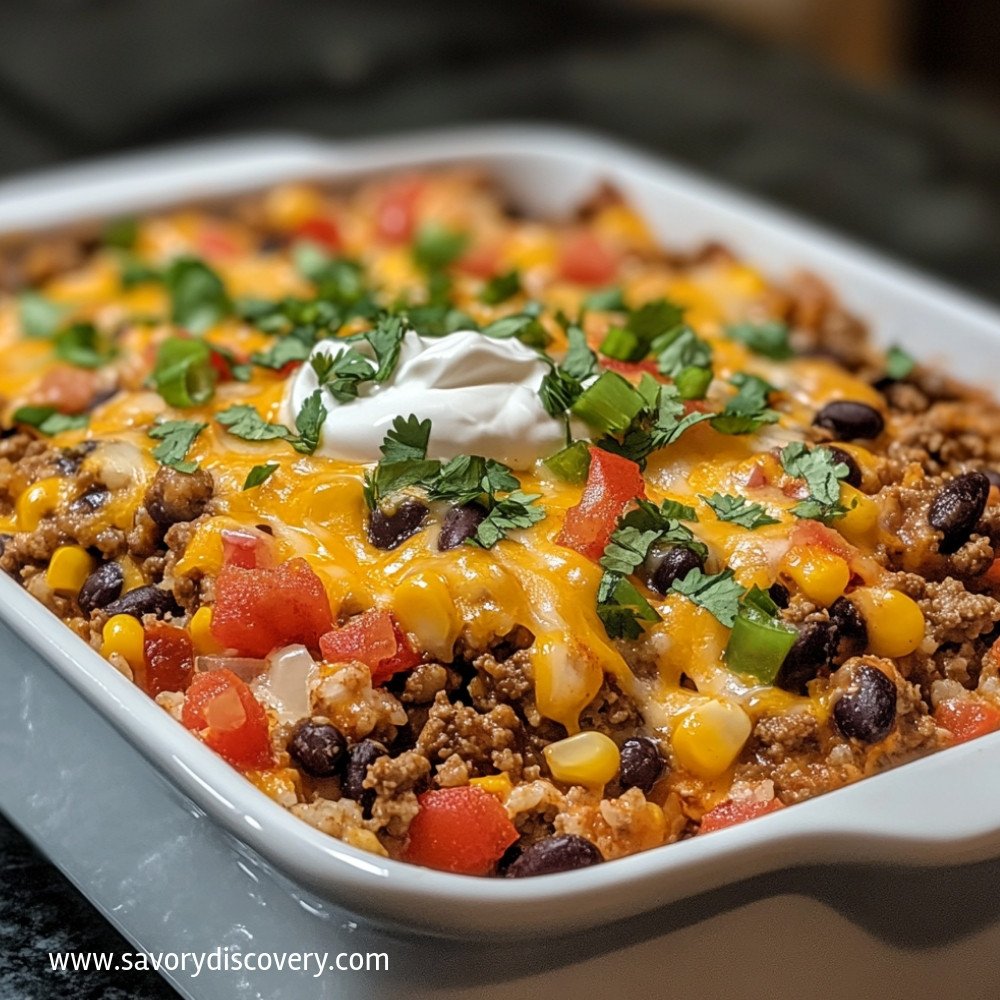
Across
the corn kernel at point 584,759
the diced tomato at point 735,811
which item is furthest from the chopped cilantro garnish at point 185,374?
the diced tomato at point 735,811

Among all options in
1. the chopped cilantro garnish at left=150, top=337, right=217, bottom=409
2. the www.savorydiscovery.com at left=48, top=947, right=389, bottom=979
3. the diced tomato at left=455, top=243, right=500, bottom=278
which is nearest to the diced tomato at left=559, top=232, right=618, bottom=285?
the diced tomato at left=455, top=243, right=500, bottom=278

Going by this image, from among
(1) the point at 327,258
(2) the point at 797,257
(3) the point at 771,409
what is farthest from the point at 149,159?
(3) the point at 771,409

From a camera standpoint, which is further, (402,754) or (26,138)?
(26,138)

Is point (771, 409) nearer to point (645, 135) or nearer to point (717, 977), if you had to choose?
point (717, 977)

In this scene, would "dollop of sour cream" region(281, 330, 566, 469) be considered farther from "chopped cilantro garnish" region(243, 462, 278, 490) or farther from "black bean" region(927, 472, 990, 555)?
"black bean" region(927, 472, 990, 555)

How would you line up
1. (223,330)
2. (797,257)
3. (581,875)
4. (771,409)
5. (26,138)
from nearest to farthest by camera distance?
(581,875), (771,409), (223,330), (797,257), (26,138)

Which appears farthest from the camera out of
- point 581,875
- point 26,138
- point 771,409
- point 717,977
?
point 26,138

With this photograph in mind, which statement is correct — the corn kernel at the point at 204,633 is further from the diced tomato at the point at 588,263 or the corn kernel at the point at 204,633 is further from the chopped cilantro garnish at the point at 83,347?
the diced tomato at the point at 588,263

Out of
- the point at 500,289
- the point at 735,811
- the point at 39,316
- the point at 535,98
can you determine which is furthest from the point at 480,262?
the point at 535,98
